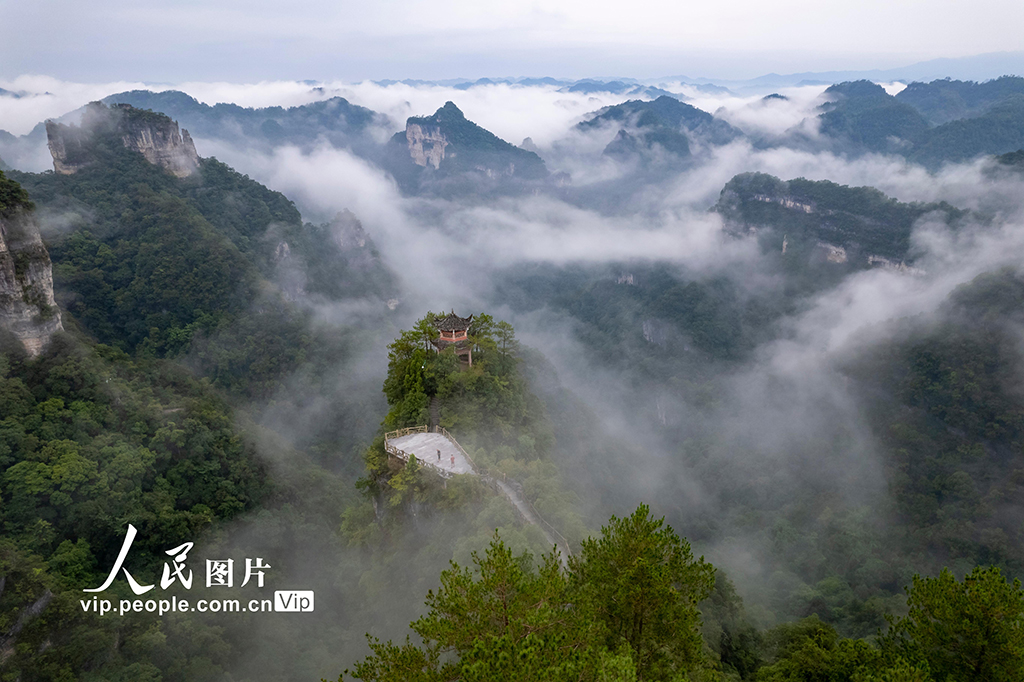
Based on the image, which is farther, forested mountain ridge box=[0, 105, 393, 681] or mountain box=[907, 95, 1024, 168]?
mountain box=[907, 95, 1024, 168]

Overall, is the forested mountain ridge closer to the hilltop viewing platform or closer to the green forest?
the green forest

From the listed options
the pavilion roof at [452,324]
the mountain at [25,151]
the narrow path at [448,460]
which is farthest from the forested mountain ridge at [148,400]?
the mountain at [25,151]

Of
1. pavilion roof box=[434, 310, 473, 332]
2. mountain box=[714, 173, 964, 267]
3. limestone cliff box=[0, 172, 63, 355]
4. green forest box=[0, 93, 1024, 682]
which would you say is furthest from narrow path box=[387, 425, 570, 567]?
mountain box=[714, 173, 964, 267]

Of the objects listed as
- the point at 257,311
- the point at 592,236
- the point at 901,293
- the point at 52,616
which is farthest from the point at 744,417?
the point at 592,236

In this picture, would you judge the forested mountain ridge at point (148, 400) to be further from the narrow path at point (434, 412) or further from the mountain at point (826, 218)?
the mountain at point (826, 218)

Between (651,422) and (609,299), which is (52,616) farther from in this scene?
(609,299)

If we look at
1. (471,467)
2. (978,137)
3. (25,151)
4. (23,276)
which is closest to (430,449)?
(471,467)
